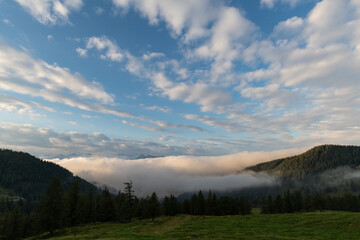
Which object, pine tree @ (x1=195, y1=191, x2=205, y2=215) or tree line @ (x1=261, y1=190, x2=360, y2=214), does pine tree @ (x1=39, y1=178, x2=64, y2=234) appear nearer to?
pine tree @ (x1=195, y1=191, x2=205, y2=215)

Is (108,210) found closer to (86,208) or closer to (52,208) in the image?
(86,208)

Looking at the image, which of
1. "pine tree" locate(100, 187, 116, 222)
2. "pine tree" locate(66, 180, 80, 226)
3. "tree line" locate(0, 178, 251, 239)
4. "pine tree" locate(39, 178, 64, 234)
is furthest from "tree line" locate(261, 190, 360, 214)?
"pine tree" locate(39, 178, 64, 234)

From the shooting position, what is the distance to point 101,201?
245ft

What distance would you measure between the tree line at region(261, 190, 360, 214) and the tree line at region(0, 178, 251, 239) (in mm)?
33559

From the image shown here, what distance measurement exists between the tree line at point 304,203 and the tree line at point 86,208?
3356 centimetres

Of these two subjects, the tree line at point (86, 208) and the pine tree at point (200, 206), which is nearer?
the tree line at point (86, 208)

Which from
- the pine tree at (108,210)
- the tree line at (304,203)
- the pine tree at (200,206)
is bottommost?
the tree line at (304,203)

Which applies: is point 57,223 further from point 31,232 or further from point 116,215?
point 31,232

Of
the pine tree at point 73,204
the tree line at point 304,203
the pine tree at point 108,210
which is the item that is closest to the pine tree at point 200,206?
the pine tree at point 108,210

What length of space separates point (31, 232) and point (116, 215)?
57301 mm

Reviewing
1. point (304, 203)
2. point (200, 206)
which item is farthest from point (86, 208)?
point (304, 203)

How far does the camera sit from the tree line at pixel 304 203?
4348 inches

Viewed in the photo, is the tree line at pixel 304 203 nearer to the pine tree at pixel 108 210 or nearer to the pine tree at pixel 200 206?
the pine tree at pixel 200 206

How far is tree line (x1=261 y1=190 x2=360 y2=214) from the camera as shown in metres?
110
